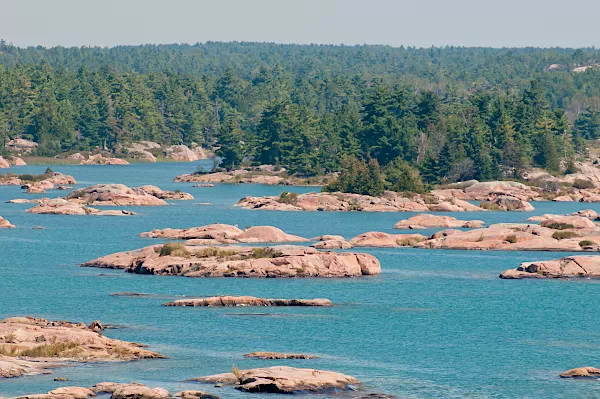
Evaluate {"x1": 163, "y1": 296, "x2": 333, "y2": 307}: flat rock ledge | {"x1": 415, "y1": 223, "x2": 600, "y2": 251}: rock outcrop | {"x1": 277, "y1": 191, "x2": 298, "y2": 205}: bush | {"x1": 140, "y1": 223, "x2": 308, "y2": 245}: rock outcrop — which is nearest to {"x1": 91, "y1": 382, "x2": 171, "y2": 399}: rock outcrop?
{"x1": 163, "y1": 296, "x2": 333, "y2": 307}: flat rock ledge

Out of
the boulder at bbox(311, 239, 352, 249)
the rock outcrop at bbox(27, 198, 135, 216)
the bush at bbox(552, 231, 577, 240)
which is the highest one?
the bush at bbox(552, 231, 577, 240)

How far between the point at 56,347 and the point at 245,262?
1367 inches

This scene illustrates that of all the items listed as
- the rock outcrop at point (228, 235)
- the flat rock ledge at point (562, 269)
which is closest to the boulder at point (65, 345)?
the flat rock ledge at point (562, 269)

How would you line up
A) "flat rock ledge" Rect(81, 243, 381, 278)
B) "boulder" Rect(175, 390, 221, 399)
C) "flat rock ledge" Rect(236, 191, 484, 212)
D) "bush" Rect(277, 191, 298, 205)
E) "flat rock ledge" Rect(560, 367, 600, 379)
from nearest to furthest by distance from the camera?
"boulder" Rect(175, 390, 221, 399)
"flat rock ledge" Rect(560, 367, 600, 379)
"flat rock ledge" Rect(81, 243, 381, 278)
"bush" Rect(277, 191, 298, 205)
"flat rock ledge" Rect(236, 191, 484, 212)

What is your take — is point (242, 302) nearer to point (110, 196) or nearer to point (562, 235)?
point (562, 235)

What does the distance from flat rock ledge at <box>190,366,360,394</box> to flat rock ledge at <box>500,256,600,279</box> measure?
43.2 meters

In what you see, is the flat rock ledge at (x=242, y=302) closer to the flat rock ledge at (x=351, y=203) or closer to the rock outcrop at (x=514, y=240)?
the rock outcrop at (x=514, y=240)

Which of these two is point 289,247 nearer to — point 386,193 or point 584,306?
point 584,306

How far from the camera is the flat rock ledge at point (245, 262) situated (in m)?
91.3

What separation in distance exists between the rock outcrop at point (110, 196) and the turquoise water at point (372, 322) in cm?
4689

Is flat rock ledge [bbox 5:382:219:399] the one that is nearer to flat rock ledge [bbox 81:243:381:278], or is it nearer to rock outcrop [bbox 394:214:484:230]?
flat rock ledge [bbox 81:243:381:278]

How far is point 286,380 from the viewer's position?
51.1 meters

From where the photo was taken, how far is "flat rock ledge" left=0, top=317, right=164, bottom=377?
186 ft

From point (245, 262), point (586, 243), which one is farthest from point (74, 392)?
point (586, 243)
